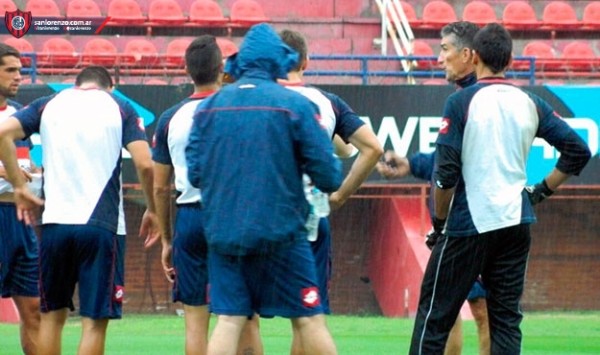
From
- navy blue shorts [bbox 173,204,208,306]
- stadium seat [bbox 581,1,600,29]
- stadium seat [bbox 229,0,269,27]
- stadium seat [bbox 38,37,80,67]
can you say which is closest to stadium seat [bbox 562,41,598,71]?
stadium seat [bbox 581,1,600,29]

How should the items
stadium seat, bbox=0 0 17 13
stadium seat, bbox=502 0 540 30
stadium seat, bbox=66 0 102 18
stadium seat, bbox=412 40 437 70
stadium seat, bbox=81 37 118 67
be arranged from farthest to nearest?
stadium seat, bbox=502 0 540 30
stadium seat, bbox=66 0 102 18
stadium seat, bbox=0 0 17 13
stadium seat, bbox=412 40 437 70
stadium seat, bbox=81 37 118 67

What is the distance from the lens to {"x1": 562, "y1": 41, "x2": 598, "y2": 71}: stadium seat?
69.1 ft

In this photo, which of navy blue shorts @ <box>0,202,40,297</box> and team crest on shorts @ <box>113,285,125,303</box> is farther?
navy blue shorts @ <box>0,202,40,297</box>

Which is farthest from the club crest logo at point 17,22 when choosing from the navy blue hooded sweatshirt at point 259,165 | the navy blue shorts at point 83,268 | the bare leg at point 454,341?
the navy blue hooded sweatshirt at point 259,165

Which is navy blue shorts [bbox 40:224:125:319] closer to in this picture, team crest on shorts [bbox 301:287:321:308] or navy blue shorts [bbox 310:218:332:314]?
navy blue shorts [bbox 310:218:332:314]

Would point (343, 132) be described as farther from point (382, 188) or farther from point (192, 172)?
point (382, 188)

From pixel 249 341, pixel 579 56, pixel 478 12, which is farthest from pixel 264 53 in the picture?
pixel 478 12

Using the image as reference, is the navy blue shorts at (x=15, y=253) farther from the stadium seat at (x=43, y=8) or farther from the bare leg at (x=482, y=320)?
the stadium seat at (x=43, y=8)

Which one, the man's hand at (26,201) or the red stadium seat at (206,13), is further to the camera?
the red stadium seat at (206,13)

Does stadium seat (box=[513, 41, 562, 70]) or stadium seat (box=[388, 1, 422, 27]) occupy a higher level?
stadium seat (box=[388, 1, 422, 27])

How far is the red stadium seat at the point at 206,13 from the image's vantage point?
22359 mm

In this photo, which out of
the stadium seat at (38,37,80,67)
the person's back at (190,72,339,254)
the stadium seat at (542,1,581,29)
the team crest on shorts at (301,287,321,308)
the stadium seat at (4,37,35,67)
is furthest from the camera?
the stadium seat at (542,1,581,29)

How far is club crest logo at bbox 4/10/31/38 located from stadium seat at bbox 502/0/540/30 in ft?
27.5

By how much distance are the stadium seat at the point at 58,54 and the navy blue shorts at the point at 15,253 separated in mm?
9672
